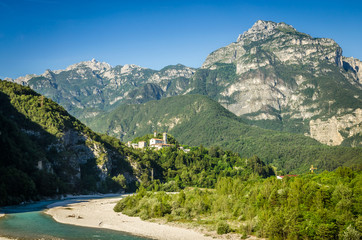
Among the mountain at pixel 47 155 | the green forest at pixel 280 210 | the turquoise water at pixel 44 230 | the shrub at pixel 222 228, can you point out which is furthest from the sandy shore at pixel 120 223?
the mountain at pixel 47 155

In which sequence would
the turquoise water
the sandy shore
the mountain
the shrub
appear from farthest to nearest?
1. the mountain
2. the shrub
3. the sandy shore
4. the turquoise water

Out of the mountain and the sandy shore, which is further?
the mountain

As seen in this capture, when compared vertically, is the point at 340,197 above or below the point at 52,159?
below

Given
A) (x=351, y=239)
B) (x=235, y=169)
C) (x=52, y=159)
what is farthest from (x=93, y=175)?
(x=351, y=239)

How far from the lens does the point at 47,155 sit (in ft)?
451

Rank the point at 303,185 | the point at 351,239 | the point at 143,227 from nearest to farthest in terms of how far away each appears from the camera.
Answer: the point at 351,239 → the point at 303,185 → the point at 143,227

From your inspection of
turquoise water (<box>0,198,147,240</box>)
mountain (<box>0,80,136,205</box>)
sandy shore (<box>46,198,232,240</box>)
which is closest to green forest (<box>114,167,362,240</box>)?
sandy shore (<box>46,198,232,240</box>)

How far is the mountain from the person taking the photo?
331 ft

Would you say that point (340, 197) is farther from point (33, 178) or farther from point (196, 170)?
point (196, 170)

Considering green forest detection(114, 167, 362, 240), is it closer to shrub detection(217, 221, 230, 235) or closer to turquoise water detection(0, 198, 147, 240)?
shrub detection(217, 221, 230, 235)

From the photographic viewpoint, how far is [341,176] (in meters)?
66.4

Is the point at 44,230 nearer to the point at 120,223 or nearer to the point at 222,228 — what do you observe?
the point at 120,223

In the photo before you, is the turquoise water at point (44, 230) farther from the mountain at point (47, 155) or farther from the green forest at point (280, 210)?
the mountain at point (47, 155)

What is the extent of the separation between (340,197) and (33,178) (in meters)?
88.5
